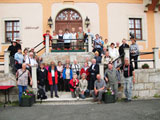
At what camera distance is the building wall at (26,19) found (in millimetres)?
13922

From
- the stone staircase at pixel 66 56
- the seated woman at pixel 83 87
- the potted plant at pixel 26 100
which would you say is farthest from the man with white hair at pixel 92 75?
the potted plant at pixel 26 100

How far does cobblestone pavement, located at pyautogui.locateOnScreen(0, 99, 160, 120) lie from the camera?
5645 millimetres

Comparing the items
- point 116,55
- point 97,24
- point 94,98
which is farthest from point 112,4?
point 94,98

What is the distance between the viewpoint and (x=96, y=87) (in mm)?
7758

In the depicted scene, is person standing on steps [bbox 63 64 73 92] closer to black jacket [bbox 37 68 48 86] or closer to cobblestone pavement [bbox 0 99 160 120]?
black jacket [bbox 37 68 48 86]

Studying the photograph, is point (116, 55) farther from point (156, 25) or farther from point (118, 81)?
point (156, 25)

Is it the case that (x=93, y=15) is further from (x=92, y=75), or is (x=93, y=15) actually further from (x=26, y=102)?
(x=26, y=102)

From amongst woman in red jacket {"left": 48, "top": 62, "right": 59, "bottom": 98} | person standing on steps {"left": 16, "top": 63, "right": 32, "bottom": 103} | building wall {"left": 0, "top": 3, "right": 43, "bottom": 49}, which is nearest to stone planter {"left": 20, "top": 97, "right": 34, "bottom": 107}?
person standing on steps {"left": 16, "top": 63, "right": 32, "bottom": 103}

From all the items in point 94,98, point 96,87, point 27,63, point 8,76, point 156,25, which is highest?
point 156,25

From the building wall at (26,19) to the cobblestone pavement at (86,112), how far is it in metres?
7.74

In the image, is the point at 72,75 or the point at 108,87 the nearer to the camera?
the point at 108,87

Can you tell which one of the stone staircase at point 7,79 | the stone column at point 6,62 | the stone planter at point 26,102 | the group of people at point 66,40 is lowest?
the stone planter at point 26,102

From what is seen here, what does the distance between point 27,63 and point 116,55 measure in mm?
4654

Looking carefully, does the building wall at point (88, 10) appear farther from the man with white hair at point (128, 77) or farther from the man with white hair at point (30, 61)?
the man with white hair at point (128, 77)
